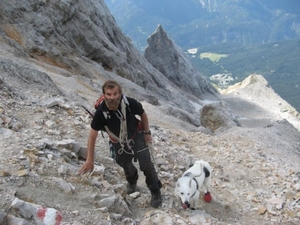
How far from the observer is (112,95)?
241 inches

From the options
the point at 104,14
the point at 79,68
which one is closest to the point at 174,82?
the point at 104,14

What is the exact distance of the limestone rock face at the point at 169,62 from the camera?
73938 mm

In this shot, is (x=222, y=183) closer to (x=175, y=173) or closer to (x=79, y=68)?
(x=175, y=173)

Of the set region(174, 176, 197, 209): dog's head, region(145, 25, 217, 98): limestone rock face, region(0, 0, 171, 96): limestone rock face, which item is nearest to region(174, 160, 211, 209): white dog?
region(174, 176, 197, 209): dog's head

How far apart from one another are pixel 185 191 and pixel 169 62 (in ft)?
227

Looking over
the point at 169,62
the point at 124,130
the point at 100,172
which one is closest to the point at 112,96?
Result: the point at 124,130

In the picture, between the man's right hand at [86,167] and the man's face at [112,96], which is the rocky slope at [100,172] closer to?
the man's right hand at [86,167]

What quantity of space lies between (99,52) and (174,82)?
36567 mm

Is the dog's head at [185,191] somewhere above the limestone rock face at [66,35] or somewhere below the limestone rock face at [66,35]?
below

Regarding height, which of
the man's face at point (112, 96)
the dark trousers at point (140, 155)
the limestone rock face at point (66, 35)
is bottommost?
the dark trousers at point (140, 155)

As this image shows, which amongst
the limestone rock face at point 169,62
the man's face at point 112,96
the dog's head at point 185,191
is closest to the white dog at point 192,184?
the dog's head at point 185,191

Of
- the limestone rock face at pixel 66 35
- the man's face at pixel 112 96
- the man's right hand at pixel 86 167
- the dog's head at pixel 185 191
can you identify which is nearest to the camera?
the man's face at pixel 112 96

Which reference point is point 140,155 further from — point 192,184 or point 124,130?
point 192,184

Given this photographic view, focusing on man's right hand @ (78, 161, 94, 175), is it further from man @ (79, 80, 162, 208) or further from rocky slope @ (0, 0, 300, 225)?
rocky slope @ (0, 0, 300, 225)
